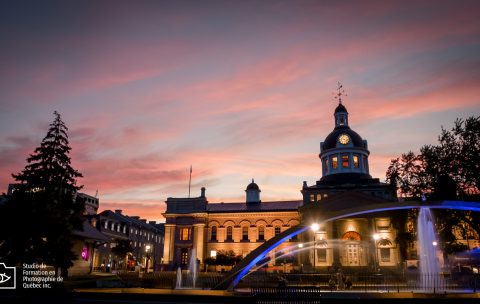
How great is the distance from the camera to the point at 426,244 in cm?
3616

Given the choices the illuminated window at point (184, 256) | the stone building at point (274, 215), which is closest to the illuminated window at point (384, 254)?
the stone building at point (274, 215)

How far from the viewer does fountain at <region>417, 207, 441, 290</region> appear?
30969 millimetres

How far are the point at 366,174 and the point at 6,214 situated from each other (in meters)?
60.3

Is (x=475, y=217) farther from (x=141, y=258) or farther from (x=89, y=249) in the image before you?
(x=141, y=258)

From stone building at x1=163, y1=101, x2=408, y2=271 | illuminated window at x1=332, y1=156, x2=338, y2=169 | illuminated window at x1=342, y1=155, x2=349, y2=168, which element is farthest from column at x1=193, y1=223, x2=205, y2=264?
illuminated window at x1=342, y1=155, x2=349, y2=168

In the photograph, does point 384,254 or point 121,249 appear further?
point 121,249

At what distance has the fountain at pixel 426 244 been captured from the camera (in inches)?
1219

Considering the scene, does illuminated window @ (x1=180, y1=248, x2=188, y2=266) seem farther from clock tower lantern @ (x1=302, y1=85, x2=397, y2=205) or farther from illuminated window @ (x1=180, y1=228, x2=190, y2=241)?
clock tower lantern @ (x1=302, y1=85, x2=397, y2=205)

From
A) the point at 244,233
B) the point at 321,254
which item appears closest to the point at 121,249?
the point at 244,233

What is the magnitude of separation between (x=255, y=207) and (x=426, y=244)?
37.4 m

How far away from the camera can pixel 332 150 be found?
69438 millimetres

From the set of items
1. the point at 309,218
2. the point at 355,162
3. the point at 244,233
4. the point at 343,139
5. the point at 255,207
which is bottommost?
the point at 244,233

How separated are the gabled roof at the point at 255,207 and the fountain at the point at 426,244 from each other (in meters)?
28.8

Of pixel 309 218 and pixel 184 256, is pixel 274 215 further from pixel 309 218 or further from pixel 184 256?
pixel 184 256
